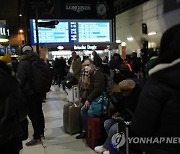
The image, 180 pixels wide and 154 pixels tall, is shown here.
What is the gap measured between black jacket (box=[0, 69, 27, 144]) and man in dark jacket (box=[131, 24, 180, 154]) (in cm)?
108

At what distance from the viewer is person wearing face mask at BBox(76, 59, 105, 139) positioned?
4684mm

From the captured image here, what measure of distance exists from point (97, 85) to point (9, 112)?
248cm

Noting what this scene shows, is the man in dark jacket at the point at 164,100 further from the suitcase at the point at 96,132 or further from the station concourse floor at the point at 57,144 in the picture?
the station concourse floor at the point at 57,144

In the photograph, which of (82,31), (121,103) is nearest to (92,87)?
(121,103)

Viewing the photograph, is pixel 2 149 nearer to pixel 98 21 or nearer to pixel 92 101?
pixel 92 101

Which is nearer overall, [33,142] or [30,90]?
[30,90]

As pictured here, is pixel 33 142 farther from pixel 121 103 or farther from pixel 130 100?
pixel 130 100

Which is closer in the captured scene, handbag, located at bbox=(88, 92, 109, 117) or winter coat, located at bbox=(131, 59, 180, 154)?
winter coat, located at bbox=(131, 59, 180, 154)

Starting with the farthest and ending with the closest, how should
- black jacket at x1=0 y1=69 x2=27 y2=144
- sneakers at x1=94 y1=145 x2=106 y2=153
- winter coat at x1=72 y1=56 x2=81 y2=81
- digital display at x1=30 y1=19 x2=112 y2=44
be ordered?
digital display at x1=30 y1=19 x2=112 y2=44 < winter coat at x1=72 y1=56 x2=81 y2=81 < sneakers at x1=94 y1=145 x2=106 y2=153 < black jacket at x1=0 y1=69 x2=27 y2=144

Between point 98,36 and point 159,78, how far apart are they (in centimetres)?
1060

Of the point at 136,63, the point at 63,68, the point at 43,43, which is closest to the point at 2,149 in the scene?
the point at 136,63

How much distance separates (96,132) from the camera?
175 inches

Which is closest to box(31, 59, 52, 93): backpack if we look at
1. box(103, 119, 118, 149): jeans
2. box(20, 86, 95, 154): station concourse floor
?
box(20, 86, 95, 154): station concourse floor

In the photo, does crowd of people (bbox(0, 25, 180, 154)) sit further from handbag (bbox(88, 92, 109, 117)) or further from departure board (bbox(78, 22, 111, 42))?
departure board (bbox(78, 22, 111, 42))
